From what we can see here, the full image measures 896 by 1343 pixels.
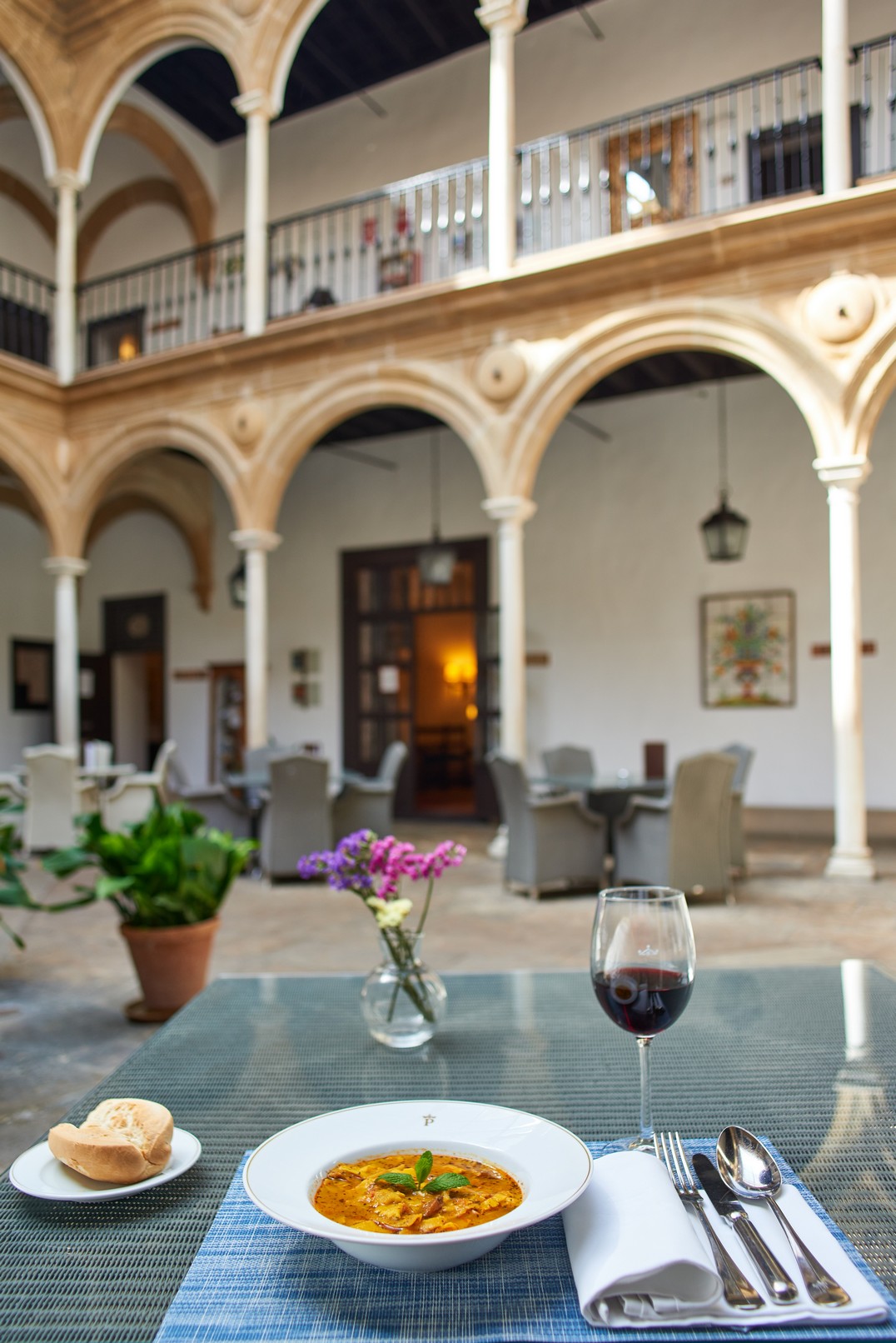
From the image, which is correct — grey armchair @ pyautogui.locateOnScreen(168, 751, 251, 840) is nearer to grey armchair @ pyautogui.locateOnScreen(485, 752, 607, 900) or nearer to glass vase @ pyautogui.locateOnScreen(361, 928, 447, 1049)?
grey armchair @ pyautogui.locateOnScreen(485, 752, 607, 900)

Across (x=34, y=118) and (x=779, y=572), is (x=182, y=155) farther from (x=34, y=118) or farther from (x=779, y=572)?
(x=779, y=572)

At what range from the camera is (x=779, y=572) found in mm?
9555

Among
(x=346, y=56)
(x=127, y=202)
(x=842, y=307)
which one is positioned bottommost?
(x=842, y=307)

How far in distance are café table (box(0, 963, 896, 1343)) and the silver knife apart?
81mm

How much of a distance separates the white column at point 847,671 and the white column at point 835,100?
1849mm

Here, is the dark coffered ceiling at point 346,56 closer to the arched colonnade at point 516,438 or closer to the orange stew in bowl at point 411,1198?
the arched colonnade at point 516,438

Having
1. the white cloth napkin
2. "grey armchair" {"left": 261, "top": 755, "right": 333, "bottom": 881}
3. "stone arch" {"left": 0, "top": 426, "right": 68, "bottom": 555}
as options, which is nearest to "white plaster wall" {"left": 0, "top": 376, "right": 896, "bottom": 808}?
"stone arch" {"left": 0, "top": 426, "right": 68, "bottom": 555}

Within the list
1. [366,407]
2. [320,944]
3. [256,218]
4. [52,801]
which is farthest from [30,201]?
[320,944]

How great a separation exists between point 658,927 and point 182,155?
12.4 meters

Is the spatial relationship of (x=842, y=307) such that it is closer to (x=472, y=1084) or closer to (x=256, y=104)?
(x=256, y=104)

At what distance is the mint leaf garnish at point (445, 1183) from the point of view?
0.79 meters

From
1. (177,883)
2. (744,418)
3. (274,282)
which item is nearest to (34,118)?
(274,282)

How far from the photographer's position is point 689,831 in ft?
19.8

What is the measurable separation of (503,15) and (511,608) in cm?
454
